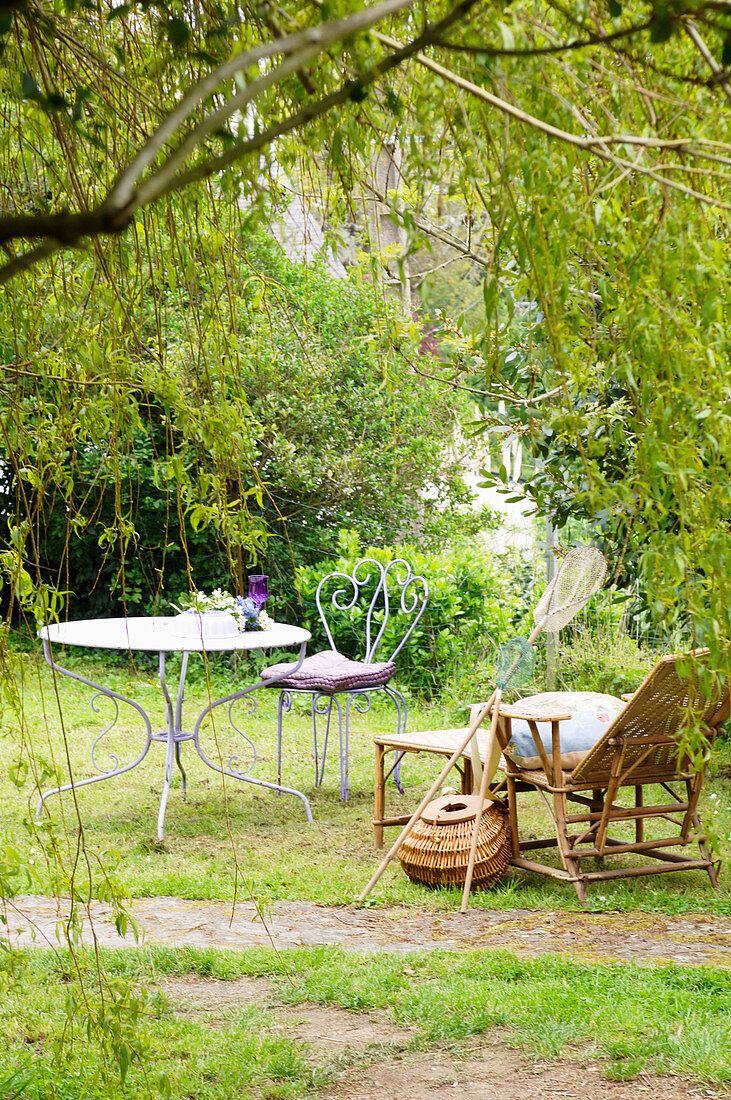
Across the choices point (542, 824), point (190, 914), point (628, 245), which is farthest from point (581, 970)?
point (628, 245)

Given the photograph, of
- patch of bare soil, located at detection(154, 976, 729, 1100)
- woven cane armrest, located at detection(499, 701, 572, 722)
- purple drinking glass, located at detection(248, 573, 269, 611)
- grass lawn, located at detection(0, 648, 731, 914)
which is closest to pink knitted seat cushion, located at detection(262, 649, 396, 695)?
purple drinking glass, located at detection(248, 573, 269, 611)

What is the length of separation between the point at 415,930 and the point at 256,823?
5.42 feet

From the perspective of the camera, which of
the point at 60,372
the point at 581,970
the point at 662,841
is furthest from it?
the point at 662,841

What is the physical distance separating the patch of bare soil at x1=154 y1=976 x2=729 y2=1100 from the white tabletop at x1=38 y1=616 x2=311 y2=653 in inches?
70.0

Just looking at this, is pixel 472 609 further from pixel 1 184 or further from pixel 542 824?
pixel 1 184

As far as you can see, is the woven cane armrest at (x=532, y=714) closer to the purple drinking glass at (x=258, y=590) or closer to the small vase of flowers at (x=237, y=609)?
the small vase of flowers at (x=237, y=609)

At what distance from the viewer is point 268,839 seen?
16.3 feet

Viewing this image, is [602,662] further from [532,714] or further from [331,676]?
[532,714]

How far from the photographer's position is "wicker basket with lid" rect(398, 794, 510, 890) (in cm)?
416

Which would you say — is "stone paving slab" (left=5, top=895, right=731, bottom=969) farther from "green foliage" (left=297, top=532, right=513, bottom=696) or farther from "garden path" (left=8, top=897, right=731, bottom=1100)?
"green foliage" (left=297, top=532, right=513, bottom=696)

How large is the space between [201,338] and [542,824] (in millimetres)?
3830

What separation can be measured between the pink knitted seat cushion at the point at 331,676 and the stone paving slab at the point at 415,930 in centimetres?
152

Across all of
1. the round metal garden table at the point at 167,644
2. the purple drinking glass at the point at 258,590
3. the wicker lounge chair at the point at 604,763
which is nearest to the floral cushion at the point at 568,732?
the wicker lounge chair at the point at 604,763

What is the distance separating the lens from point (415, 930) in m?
3.78
